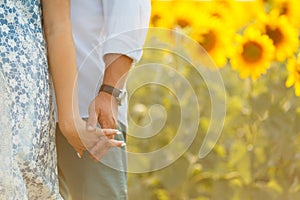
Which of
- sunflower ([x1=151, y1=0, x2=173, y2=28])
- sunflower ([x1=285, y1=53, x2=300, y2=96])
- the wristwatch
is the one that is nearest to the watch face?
the wristwatch

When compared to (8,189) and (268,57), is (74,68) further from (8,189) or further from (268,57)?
(268,57)

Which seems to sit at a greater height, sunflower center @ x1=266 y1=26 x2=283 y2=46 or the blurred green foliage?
sunflower center @ x1=266 y1=26 x2=283 y2=46

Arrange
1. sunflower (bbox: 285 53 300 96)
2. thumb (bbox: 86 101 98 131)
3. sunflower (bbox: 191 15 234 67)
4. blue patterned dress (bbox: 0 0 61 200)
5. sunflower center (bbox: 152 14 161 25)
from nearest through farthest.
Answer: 1. blue patterned dress (bbox: 0 0 61 200)
2. thumb (bbox: 86 101 98 131)
3. sunflower (bbox: 285 53 300 96)
4. sunflower (bbox: 191 15 234 67)
5. sunflower center (bbox: 152 14 161 25)

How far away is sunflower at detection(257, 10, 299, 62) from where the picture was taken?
3.92 meters

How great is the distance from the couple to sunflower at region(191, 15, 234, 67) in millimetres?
1301

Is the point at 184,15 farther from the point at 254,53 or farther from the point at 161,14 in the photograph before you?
the point at 254,53

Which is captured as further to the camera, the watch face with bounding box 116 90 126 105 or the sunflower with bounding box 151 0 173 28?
the sunflower with bounding box 151 0 173 28

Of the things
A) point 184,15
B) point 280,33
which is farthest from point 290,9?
point 184,15

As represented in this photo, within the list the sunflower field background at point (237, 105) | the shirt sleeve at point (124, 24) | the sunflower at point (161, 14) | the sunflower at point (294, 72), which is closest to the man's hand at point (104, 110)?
the shirt sleeve at point (124, 24)

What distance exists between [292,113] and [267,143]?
0.16 meters

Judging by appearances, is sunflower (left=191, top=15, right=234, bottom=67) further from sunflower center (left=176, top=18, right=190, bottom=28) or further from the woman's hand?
the woman's hand

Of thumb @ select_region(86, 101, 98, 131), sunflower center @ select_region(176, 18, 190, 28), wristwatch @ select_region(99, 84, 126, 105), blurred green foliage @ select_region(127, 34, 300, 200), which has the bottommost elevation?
blurred green foliage @ select_region(127, 34, 300, 200)

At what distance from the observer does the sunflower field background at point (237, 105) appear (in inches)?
154

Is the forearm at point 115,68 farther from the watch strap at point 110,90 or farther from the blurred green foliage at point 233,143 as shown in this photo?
the blurred green foliage at point 233,143
